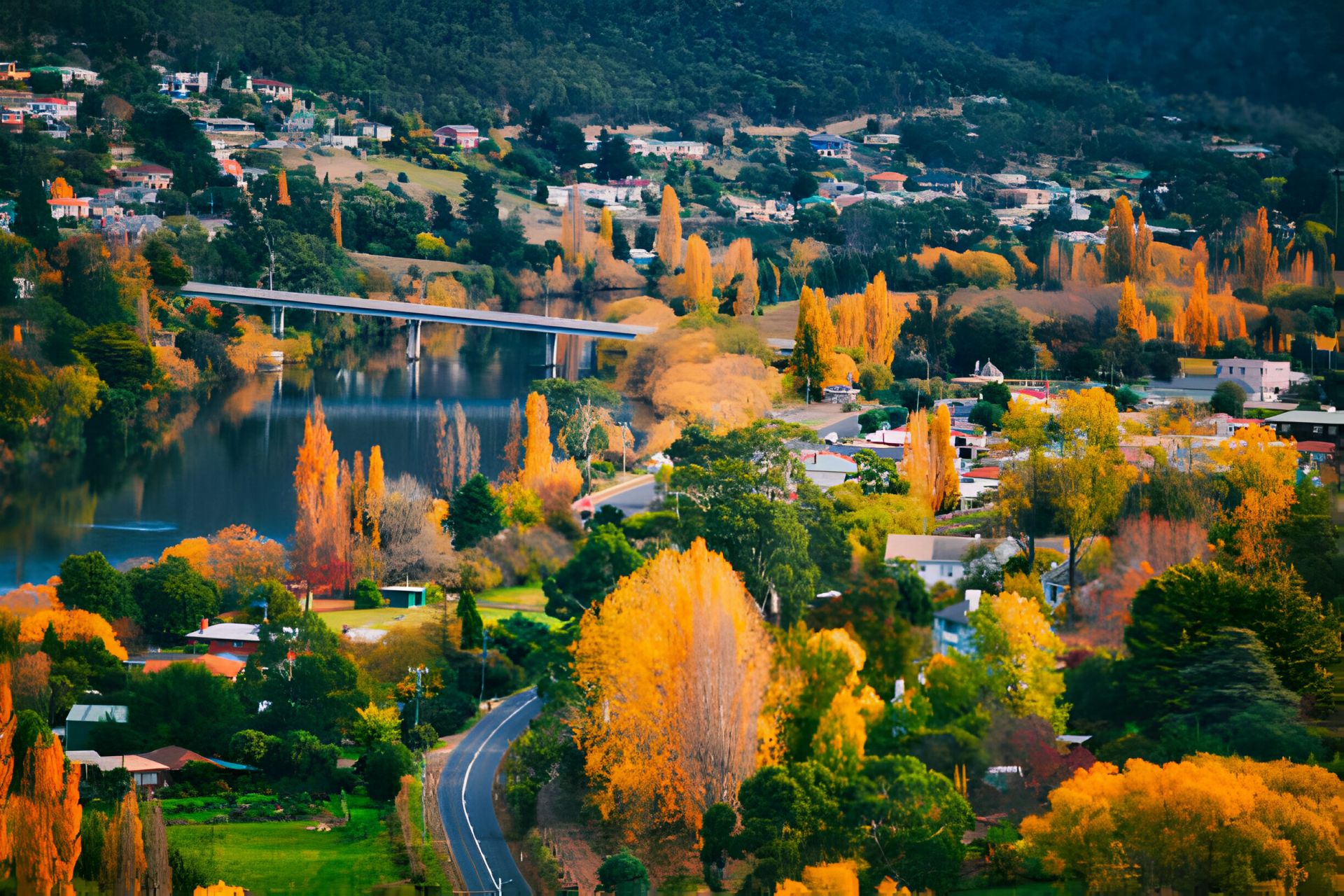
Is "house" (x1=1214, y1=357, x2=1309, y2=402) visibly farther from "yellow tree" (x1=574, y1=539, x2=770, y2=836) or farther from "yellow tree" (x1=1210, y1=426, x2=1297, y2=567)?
"yellow tree" (x1=574, y1=539, x2=770, y2=836)

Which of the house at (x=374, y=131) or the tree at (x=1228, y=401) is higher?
the house at (x=374, y=131)

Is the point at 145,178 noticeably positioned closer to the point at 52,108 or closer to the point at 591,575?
the point at 52,108

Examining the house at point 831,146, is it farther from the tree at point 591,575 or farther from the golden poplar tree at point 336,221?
the tree at point 591,575

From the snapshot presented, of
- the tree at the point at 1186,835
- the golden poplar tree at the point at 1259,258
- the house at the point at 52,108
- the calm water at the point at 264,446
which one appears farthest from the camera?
the house at the point at 52,108

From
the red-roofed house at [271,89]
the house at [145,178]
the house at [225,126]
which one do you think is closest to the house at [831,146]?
the red-roofed house at [271,89]

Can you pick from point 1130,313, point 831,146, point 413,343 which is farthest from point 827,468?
point 831,146
